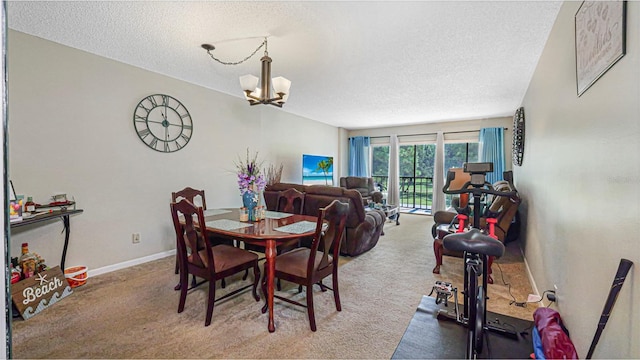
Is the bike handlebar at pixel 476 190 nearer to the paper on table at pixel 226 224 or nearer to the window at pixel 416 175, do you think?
the paper on table at pixel 226 224

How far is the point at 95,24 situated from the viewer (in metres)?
2.31

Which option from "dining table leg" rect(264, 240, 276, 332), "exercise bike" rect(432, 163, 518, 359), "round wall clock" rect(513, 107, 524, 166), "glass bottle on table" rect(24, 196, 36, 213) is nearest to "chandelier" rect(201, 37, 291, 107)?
"dining table leg" rect(264, 240, 276, 332)

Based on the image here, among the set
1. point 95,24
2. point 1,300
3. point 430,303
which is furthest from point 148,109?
point 430,303

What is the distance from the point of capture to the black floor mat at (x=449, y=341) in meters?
1.69

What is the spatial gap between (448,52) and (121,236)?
412cm

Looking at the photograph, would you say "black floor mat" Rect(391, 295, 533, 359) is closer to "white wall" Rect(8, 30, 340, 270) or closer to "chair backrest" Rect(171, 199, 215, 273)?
"chair backrest" Rect(171, 199, 215, 273)

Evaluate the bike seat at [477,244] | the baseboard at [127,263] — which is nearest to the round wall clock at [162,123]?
the baseboard at [127,263]

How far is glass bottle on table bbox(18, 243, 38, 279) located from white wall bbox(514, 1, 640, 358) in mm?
3712

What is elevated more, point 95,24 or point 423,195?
point 95,24

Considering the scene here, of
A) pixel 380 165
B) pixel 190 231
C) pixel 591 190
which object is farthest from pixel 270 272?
pixel 380 165

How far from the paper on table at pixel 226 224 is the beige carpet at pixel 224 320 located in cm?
65

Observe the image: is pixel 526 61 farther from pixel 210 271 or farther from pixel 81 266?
pixel 81 266

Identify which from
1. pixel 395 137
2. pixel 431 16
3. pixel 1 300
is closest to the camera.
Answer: pixel 1 300

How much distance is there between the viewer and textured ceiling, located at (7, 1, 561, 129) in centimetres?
207
